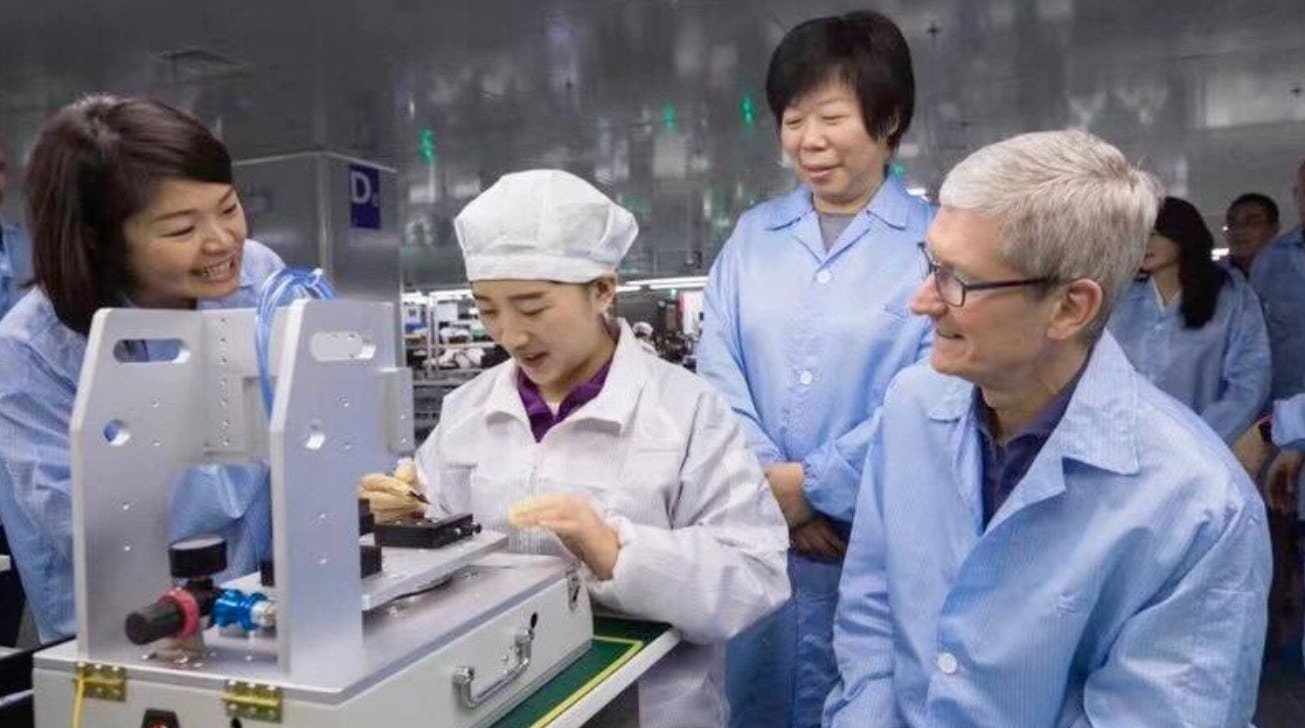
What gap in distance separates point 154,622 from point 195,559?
0.22ft

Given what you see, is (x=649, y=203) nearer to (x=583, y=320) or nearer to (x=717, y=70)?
(x=717, y=70)

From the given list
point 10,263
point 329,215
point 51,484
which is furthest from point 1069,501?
point 329,215

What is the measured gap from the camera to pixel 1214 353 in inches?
128

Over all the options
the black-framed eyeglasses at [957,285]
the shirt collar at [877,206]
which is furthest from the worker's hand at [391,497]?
the shirt collar at [877,206]

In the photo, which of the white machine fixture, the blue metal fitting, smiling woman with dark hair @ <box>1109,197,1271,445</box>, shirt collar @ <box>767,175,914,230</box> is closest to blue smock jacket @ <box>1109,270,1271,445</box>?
smiling woman with dark hair @ <box>1109,197,1271,445</box>

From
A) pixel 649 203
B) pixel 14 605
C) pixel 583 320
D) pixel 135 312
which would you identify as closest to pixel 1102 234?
pixel 583 320

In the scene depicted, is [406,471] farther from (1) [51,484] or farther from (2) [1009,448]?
(2) [1009,448]

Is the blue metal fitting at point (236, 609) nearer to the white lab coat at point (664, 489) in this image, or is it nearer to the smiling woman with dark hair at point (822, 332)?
the white lab coat at point (664, 489)

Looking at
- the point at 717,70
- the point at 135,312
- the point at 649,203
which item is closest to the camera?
the point at 135,312

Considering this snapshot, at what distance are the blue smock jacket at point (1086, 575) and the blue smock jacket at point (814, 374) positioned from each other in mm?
365

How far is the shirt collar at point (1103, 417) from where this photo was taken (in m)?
1.16

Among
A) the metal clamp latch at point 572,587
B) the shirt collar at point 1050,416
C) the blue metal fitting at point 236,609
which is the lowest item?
the metal clamp latch at point 572,587

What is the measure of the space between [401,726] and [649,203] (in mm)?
8693

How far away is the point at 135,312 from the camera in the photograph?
0.96m
